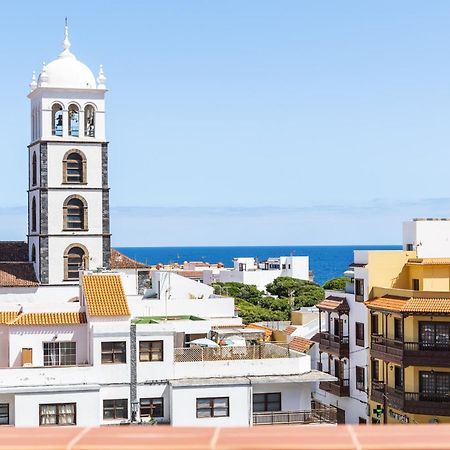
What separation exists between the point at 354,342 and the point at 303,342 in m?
7.81

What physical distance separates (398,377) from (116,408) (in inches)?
543

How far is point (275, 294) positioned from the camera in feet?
408

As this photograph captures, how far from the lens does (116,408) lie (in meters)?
35.3

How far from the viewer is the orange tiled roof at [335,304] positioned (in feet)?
158

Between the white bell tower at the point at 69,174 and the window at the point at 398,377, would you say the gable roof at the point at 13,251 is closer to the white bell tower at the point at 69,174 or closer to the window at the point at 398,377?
the white bell tower at the point at 69,174

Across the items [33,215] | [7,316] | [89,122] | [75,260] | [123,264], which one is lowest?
[7,316]

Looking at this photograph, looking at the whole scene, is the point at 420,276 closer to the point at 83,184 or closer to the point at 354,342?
Result: the point at 354,342

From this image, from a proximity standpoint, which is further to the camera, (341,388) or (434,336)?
(341,388)

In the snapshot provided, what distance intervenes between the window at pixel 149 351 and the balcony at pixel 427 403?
11.8m

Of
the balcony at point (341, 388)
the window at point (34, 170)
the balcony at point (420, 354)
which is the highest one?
the window at point (34, 170)

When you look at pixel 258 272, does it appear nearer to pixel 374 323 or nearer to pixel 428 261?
pixel 428 261

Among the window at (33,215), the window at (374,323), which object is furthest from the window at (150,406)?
the window at (33,215)

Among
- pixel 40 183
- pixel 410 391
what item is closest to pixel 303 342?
pixel 410 391

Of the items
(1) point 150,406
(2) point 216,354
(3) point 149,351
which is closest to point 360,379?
(2) point 216,354
